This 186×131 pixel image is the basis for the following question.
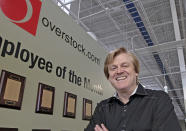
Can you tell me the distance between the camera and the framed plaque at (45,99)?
1181 mm

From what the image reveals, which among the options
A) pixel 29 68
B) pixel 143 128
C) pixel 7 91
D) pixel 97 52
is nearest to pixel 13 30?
pixel 29 68

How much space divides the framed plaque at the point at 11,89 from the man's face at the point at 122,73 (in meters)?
0.58

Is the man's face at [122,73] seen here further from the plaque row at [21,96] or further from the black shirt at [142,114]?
the plaque row at [21,96]

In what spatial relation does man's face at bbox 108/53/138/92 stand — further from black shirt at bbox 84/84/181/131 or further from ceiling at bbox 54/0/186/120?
ceiling at bbox 54/0/186/120

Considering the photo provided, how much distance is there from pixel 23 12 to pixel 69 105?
843 millimetres

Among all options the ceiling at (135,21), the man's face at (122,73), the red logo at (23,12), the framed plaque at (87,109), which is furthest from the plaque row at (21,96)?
the ceiling at (135,21)

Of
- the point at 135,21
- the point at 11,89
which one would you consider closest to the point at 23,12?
the point at 11,89

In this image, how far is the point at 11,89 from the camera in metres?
1.00

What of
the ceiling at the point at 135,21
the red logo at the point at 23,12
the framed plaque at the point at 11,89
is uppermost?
the ceiling at the point at 135,21

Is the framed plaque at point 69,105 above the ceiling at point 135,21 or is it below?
below

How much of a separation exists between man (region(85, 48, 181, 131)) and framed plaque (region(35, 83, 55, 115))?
35 centimetres

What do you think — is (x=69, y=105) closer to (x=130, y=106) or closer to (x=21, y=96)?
(x=21, y=96)

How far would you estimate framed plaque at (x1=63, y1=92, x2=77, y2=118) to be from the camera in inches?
57.8

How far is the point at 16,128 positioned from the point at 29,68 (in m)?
0.38
